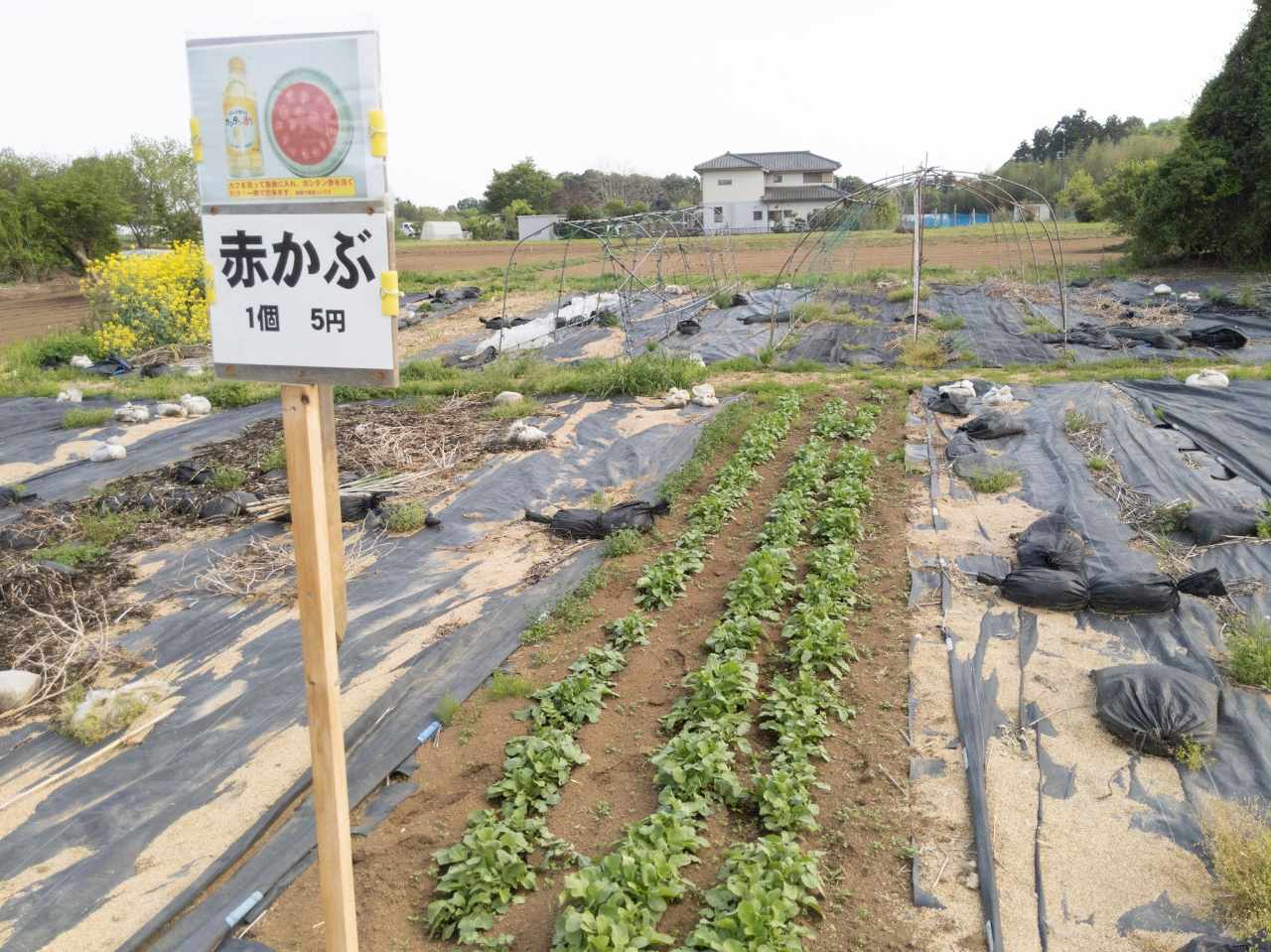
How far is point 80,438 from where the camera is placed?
1034cm

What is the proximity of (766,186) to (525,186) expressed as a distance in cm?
1508

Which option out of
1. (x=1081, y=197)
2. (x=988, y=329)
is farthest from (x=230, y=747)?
(x=1081, y=197)

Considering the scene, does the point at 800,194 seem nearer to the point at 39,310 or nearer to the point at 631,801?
the point at 39,310

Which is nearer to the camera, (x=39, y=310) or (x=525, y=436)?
(x=525, y=436)

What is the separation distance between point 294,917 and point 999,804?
2.97 metres

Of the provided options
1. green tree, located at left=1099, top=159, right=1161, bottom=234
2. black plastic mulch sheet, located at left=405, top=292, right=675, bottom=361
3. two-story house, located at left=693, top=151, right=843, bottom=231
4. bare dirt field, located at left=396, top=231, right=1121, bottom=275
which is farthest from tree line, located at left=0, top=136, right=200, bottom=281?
two-story house, located at left=693, top=151, right=843, bottom=231

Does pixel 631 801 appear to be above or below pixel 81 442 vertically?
below

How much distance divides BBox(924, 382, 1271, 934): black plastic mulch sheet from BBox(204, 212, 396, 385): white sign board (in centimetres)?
304

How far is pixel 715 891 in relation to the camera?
342 cm

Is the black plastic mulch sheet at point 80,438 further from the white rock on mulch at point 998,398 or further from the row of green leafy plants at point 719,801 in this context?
the white rock on mulch at point 998,398

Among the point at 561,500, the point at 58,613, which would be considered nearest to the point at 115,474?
the point at 58,613

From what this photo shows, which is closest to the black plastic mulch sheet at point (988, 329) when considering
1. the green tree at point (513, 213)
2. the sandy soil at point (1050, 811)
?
the sandy soil at point (1050, 811)

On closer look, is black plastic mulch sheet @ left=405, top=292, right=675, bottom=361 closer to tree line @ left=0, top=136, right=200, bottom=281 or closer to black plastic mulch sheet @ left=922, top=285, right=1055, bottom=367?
black plastic mulch sheet @ left=922, top=285, right=1055, bottom=367

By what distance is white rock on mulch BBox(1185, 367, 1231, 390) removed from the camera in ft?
32.6
